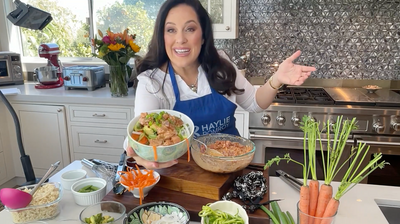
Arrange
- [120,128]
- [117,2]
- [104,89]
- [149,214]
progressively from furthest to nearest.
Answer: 1. [117,2]
2. [104,89]
3. [120,128]
4. [149,214]

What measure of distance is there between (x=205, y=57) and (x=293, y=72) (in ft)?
1.50

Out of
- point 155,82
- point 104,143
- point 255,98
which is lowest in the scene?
point 104,143

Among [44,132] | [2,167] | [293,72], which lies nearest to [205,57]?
[293,72]

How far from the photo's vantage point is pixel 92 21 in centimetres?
306

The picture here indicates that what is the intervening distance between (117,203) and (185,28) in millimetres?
809

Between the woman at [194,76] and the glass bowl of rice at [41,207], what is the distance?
0.45 meters

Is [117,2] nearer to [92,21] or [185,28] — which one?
[92,21]

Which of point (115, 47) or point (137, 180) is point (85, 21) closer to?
point (115, 47)

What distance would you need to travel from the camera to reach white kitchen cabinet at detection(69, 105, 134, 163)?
8.12 feet

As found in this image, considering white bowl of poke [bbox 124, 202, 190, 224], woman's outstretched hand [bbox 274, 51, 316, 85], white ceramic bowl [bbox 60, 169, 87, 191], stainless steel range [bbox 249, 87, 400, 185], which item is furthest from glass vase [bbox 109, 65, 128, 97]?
white bowl of poke [bbox 124, 202, 190, 224]

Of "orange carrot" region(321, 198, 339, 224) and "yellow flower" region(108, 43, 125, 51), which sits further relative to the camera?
"yellow flower" region(108, 43, 125, 51)

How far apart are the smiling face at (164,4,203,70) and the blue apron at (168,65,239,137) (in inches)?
5.1

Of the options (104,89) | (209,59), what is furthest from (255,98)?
(104,89)

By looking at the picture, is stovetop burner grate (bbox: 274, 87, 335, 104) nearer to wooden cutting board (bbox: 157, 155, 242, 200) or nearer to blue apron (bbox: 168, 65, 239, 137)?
blue apron (bbox: 168, 65, 239, 137)
